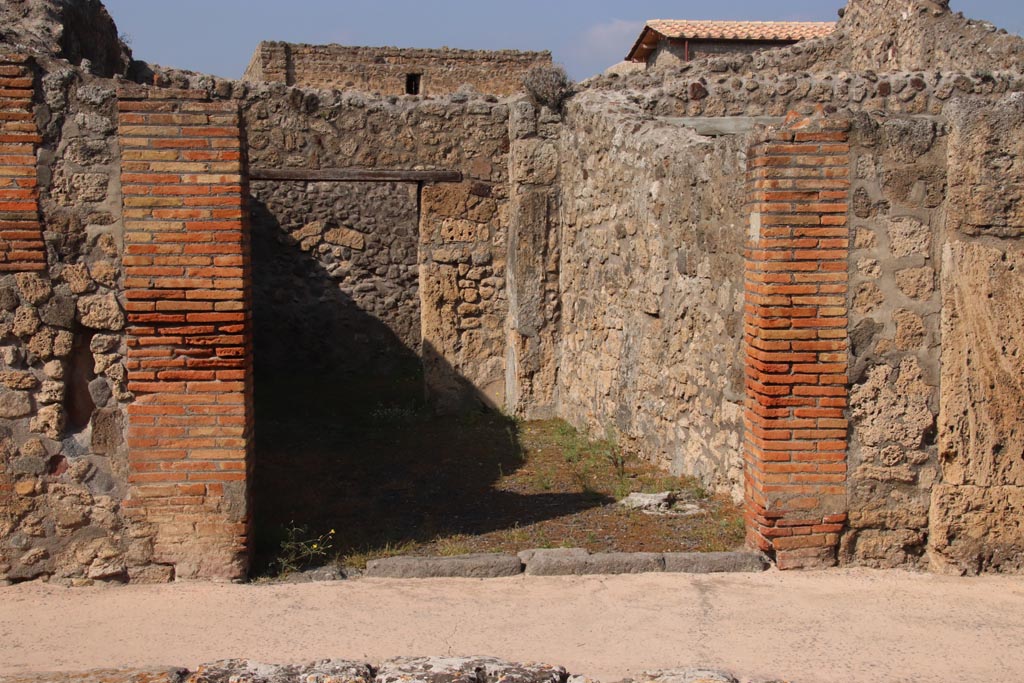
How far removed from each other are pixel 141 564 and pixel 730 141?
4169 mm

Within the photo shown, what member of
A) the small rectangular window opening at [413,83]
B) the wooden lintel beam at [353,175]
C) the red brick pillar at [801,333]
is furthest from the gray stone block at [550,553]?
the small rectangular window opening at [413,83]

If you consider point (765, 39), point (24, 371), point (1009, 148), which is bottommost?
point (24, 371)

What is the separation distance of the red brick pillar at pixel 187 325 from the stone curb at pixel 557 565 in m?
0.85

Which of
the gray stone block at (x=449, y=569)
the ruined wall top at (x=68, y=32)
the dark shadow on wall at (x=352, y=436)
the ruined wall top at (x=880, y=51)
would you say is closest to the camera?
the gray stone block at (x=449, y=569)

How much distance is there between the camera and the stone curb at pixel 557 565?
15.9 feet

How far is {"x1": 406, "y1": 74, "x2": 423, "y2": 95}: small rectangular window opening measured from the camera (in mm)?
18172

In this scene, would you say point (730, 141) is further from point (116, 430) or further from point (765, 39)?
point (765, 39)

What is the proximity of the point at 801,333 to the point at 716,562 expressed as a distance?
4.15ft

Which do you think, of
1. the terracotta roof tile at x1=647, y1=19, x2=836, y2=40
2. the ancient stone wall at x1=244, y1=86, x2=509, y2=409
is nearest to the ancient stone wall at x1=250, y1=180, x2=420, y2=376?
the ancient stone wall at x1=244, y1=86, x2=509, y2=409

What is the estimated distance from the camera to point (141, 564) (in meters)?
4.66

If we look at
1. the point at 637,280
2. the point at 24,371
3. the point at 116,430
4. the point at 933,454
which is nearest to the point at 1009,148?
the point at 933,454

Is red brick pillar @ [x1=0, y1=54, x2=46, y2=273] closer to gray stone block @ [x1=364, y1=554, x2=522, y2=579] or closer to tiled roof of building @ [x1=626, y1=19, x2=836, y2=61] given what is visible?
gray stone block @ [x1=364, y1=554, x2=522, y2=579]

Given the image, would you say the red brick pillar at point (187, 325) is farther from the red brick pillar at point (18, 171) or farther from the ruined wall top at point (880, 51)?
the ruined wall top at point (880, 51)

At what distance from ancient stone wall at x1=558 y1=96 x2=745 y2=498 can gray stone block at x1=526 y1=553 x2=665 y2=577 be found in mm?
1225
